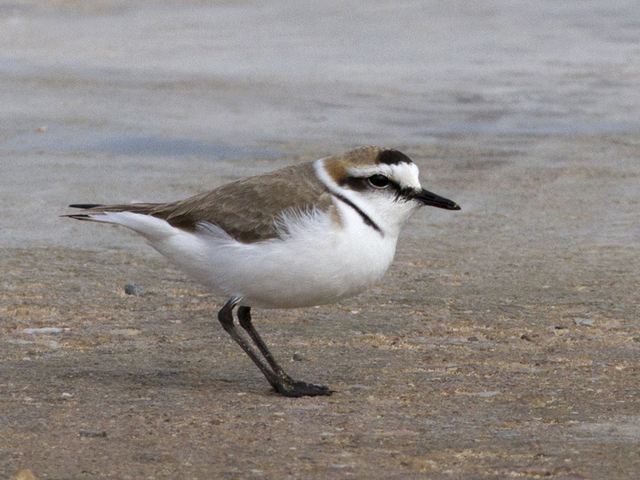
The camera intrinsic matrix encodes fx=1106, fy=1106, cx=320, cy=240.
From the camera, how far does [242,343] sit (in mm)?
5160

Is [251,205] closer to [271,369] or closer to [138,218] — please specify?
[138,218]

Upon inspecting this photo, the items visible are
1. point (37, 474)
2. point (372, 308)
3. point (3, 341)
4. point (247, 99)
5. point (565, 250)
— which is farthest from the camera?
point (247, 99)

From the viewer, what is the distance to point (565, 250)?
738 centimetres

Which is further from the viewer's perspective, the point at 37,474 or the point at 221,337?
the point at 221,337

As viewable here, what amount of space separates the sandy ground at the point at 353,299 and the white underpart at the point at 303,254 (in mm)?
475

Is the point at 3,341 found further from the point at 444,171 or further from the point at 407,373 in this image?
the point at 444,171

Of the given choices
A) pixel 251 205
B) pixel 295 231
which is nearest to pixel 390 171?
pixel 295 231

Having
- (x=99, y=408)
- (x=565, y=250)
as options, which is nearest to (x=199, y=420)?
(x=99, y=408)

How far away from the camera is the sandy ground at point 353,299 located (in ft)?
14.1

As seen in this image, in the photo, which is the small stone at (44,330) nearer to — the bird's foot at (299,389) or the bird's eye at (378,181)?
the bird's foot at (299,389)

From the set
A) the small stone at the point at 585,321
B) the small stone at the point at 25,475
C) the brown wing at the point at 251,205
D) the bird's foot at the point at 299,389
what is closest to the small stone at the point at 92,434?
the small stone at the point at 25,475

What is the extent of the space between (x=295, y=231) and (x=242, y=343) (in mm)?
696

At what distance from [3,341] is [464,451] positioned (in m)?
2.55

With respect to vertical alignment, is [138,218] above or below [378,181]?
below
